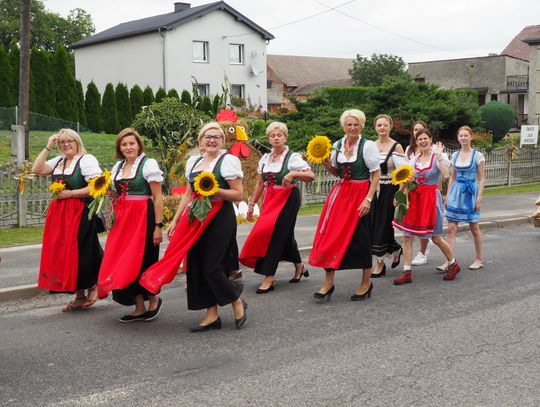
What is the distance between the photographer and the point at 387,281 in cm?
829

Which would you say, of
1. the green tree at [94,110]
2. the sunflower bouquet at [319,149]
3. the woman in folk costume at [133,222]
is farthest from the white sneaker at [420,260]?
the green tree at [94,110]

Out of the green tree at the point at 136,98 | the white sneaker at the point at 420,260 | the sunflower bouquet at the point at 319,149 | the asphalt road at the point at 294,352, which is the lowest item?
the asphalt road at the point at 294,352

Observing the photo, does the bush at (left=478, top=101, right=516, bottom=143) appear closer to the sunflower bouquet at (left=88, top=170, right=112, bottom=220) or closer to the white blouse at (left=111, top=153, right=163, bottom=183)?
the white blouse at (left=111, top=153, right=163, bottom=183)

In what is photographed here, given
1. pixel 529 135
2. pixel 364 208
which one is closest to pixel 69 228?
pixel 364 208

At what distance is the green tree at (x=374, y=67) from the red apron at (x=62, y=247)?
5634cm

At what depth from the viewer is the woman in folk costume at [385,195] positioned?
26.7 ft

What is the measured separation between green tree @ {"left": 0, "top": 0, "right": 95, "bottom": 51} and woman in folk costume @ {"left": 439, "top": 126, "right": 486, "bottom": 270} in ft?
200

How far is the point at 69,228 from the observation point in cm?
667

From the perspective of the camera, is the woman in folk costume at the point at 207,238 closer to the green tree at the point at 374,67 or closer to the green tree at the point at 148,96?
the green tree at the point at 148,96

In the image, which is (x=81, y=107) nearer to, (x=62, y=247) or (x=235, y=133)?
(x=235, y=133)

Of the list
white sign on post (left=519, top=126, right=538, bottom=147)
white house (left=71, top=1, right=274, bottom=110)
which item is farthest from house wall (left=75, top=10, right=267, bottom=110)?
white sign on post (left=519, top=126, right=538, bottom=147)

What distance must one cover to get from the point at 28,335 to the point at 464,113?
18.6 metres

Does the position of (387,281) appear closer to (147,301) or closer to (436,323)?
(436,323)

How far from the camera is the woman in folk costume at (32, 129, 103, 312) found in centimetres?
666
